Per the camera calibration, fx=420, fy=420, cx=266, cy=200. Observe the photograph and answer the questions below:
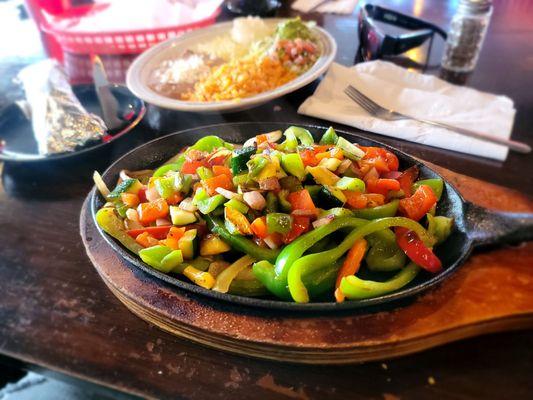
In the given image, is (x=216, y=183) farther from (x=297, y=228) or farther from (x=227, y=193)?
(x=297, y=228)

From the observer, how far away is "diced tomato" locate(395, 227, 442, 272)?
98 cm

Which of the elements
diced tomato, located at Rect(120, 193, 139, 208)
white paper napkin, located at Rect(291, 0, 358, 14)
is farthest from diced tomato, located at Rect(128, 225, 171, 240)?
white paper napkin, located at Rect(291, 0, 358, 14)

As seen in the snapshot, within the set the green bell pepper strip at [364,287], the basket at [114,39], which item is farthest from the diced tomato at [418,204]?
the basket at [114,39]

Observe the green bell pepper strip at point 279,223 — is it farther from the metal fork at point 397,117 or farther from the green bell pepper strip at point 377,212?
the metal fork at point 397,117

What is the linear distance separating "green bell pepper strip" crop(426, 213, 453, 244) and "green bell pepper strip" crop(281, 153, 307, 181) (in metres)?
0.35

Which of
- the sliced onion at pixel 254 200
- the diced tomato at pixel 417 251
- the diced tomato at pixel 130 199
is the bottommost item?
the diced tomato at pixel 130 199

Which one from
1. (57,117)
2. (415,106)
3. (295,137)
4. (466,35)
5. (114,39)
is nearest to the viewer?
(295,137)

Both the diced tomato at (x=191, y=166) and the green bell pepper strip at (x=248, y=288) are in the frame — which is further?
the diced tomato at (x=191, y=166)

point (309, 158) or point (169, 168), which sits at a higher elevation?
point (309, 158)

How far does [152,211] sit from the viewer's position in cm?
116

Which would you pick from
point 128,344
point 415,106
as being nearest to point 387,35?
point 415,106

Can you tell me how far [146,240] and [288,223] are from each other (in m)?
0.39

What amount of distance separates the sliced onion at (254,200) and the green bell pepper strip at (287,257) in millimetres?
131

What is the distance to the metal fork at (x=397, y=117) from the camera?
1531 millimetres
